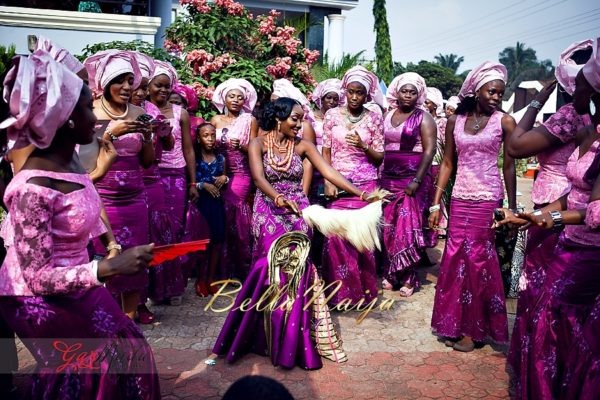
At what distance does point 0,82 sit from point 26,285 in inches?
101

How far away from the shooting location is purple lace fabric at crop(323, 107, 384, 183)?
6.11 meters

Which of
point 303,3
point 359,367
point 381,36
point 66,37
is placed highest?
point 381,36

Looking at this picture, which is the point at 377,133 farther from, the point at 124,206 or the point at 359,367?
the point at 124,206

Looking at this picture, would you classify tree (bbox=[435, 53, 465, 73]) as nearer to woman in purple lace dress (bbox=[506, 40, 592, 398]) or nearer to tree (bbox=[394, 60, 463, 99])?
tree (bbox=[394, 60, 463, 99])

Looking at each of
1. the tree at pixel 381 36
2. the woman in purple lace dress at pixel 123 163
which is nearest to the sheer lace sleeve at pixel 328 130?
the woman in purple lace dress at pixel 123 163

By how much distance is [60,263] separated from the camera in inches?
105

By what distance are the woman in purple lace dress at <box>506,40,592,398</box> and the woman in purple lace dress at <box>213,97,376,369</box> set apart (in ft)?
4.96

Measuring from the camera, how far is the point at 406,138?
6645 mm

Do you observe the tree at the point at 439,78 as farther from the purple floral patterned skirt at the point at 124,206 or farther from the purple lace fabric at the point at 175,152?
the purple floral patterned skirt at the point at 124,206

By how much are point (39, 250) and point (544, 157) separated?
3.51 meters

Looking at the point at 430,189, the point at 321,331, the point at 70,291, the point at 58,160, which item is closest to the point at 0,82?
the point at 58,160

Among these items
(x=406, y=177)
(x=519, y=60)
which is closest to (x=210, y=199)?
(x=406, y=177)

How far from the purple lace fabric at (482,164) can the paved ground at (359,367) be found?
1.42 metres

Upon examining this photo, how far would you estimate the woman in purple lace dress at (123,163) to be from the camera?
443cm
